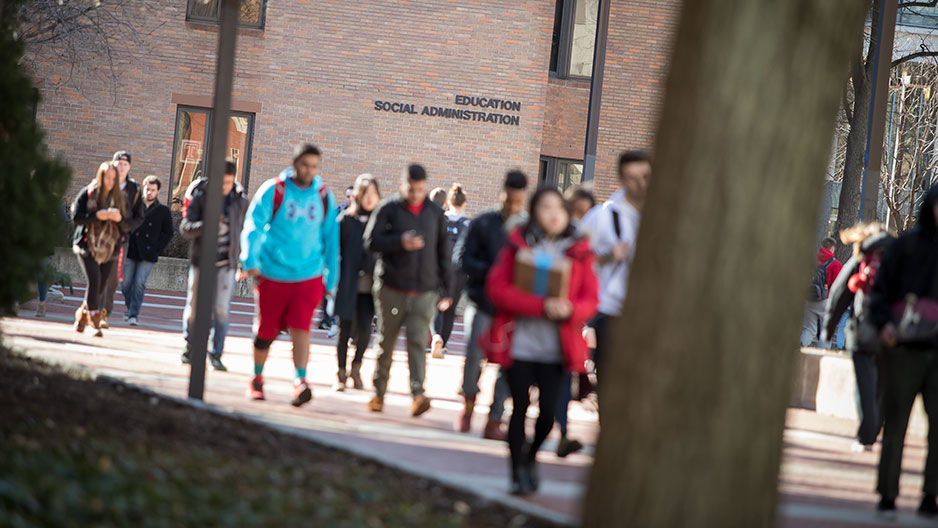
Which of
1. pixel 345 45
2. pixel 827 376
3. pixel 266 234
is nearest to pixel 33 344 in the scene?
pixel 266 234

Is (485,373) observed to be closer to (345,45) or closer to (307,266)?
(307,266)

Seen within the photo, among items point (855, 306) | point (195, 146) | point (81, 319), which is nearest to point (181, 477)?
point (855, 306)

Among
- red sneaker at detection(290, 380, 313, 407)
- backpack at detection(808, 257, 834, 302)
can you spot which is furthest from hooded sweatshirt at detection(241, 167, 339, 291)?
backpack at detection(808, 257, 834, 302)

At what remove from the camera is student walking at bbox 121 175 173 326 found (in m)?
14.7

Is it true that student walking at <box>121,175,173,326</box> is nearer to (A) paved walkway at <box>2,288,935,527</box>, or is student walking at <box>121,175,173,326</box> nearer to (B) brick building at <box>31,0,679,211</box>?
(A) paved walkway at <box>2,288,935,527</box>

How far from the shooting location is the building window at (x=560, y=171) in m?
28.6

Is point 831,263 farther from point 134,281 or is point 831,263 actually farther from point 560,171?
point 134,281

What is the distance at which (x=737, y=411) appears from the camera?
4.58 m

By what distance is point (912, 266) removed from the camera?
714 cm

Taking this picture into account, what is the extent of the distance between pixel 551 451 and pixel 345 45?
64.1ft

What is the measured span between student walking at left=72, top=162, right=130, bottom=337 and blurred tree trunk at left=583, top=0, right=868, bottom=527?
9.70m

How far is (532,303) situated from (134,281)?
32.6ft

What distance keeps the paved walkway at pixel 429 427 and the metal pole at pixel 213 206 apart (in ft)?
1.37

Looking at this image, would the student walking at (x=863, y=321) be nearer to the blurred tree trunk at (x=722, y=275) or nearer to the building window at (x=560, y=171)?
the blurred tree trunk at (x=722, y=275)
